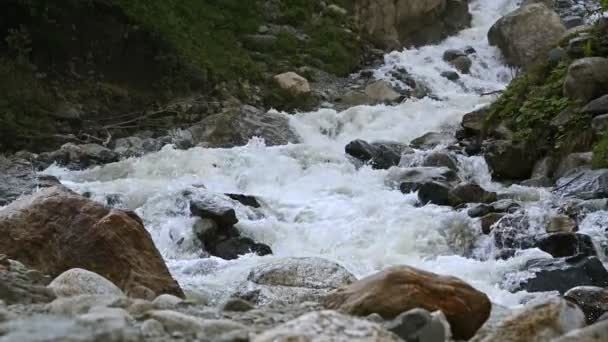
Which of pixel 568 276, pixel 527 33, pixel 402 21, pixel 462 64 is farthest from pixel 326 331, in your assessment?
pixel 402 21

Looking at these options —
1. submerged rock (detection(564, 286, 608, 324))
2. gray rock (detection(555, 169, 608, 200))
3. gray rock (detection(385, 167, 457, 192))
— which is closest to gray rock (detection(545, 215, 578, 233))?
gray rock (detection(555, 169, 608, 200))

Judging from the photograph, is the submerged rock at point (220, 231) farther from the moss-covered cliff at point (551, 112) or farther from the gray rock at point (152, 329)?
the gray rock at point (152, 329)

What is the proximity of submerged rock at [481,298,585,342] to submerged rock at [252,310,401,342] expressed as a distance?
76 cm

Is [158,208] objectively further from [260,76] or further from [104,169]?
[260,76]

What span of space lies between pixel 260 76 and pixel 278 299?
12.8 m

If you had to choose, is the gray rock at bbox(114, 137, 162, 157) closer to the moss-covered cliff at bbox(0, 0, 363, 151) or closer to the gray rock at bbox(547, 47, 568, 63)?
the moss-covered cliff at bbox(0, 0, 363, 151)

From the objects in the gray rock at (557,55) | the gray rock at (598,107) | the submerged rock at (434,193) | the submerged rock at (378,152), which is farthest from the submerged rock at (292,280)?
the gray rock at (557,55)

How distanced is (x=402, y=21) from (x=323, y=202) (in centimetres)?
1379

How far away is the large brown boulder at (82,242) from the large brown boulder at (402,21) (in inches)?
672

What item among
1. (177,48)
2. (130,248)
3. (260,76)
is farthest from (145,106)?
(130,248)

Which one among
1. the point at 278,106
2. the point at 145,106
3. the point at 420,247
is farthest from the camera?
the point at 278,106

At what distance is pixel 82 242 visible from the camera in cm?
627

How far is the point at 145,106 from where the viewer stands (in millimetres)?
16109

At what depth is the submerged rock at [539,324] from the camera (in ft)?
13.0
